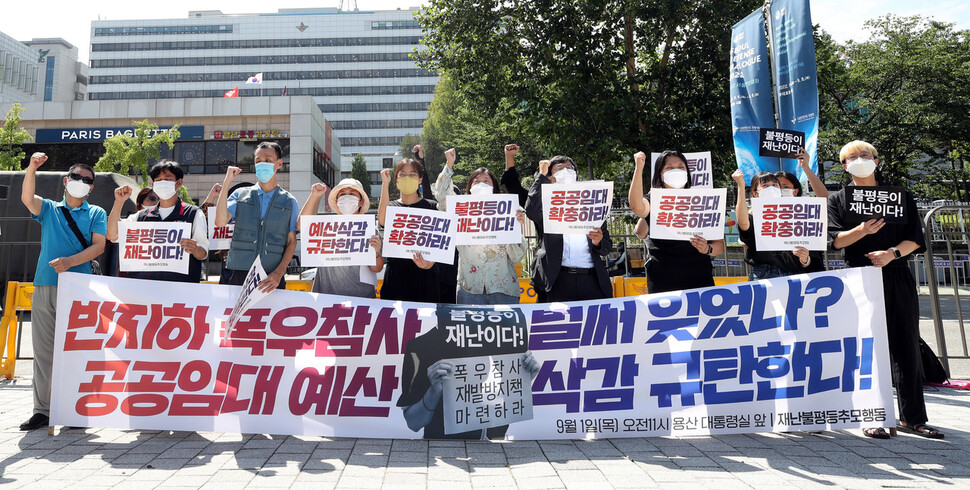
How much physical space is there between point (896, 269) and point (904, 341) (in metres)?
0.54

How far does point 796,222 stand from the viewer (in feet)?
14.9

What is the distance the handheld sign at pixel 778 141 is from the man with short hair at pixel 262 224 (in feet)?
16.5

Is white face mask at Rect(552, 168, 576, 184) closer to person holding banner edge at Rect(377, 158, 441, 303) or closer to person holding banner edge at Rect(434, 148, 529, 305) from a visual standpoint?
person holding banner edge at Rect(434, 148, 529, 305)

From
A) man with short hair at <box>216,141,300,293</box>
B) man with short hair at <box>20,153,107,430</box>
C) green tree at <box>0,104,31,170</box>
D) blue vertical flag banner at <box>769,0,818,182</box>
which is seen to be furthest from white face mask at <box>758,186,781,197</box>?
green tree at <box>0,104,31,170</box>

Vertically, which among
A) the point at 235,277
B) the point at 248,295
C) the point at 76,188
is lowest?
the point at 248,295

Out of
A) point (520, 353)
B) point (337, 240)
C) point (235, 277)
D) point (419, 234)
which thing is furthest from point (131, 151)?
point (520, 353)

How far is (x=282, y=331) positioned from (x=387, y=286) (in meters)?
0.93

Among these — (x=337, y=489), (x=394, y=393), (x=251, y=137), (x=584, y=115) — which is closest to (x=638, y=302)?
(x=394, y=393)

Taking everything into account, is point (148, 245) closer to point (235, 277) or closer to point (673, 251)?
point (235, 277)

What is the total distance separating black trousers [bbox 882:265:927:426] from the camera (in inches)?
168

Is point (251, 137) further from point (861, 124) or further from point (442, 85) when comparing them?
point (861, 124)

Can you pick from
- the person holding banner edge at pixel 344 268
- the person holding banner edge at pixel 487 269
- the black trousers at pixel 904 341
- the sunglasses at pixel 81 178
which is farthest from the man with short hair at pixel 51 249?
the black trousers at pixel 904 341

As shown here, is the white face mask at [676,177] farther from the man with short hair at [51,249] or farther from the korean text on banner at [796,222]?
the man with short hair at [51,249]

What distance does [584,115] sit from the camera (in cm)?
1416
